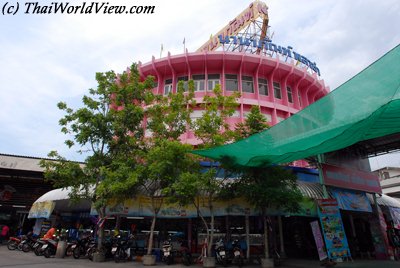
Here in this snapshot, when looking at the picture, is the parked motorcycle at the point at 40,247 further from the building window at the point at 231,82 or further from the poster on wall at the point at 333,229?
the building window at the point at 231,82

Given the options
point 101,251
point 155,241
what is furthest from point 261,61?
point 101,251

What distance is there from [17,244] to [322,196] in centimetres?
1876

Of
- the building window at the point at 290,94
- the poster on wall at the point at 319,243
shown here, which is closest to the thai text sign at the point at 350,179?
the poster on wall at the point at 319,243

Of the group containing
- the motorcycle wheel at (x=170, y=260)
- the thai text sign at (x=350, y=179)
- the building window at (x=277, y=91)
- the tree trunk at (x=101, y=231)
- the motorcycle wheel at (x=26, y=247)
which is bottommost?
the motorcycle wheel at (x=170, y=260)

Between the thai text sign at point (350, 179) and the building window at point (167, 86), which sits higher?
the building window at point (167, 86)

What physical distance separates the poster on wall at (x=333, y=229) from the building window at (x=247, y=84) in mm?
11881

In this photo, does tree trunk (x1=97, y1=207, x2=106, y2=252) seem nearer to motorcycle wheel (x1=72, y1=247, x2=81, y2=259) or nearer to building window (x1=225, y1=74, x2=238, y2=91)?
motorcycle wheel (x1=72, y1=247, x2=81, y2=259)

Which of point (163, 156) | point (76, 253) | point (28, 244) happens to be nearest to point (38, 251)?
point (76, 253)

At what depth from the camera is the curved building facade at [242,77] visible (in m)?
22.4

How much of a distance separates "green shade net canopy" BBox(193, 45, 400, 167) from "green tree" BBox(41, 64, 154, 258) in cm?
676

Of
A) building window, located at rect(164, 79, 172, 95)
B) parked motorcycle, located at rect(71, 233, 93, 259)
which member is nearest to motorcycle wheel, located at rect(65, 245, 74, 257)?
parked motorcycle, located at rect(71, 233, 93, 259)

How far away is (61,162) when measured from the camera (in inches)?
581

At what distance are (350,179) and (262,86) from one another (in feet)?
35.4

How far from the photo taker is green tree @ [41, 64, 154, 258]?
Result: 14.3m
